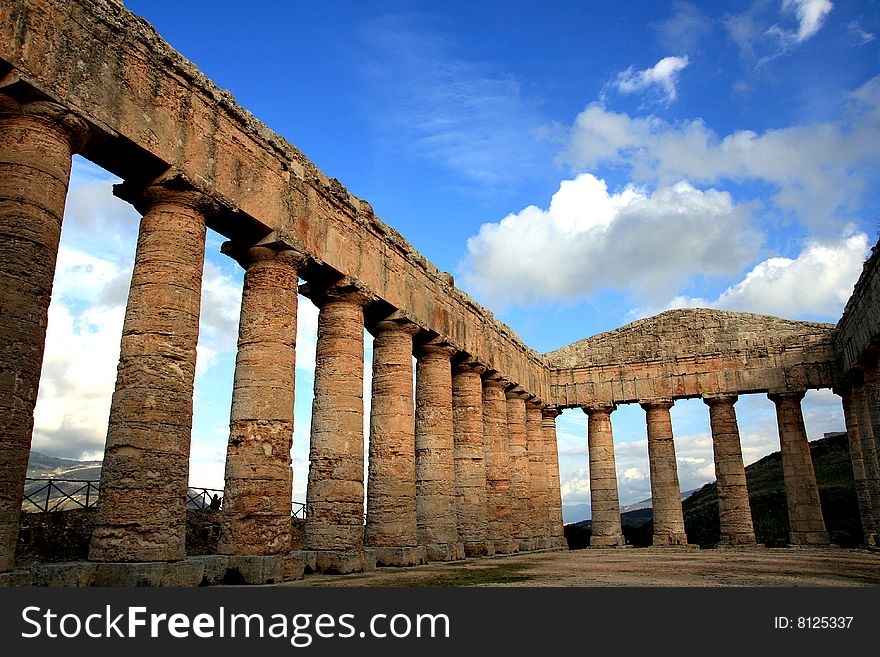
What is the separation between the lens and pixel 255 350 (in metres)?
13.5

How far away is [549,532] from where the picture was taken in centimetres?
2806

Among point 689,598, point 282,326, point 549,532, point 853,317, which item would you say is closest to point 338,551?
point 282,326

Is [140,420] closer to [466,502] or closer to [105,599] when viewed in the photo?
[105,599]

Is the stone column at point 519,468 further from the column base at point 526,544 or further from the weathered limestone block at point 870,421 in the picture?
the weathered limestone block at point 870,421

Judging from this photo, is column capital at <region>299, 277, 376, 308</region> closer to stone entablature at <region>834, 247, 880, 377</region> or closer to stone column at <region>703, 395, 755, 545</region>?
stone entablature at <region>834, 247, 880, 377</region>

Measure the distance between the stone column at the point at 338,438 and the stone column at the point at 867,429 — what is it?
59.5ft

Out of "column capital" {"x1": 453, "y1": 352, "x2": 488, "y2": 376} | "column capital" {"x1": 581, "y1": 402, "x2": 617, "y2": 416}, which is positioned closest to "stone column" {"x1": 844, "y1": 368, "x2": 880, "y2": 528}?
"column capital" {"x1": 581, "y1": 402, "x2": 617, "y2": 416}

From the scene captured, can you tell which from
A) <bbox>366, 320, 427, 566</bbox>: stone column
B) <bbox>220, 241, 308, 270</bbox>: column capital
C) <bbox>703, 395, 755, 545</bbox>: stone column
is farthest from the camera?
<bbox>703, 395, 755, 545</bbox>: stone column

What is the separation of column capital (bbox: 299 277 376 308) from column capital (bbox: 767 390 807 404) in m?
20.1

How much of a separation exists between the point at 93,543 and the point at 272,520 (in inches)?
129

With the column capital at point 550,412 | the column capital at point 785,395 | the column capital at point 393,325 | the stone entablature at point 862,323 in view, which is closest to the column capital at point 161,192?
the column capital at point 393,325

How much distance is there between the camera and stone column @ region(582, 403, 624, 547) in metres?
30.2

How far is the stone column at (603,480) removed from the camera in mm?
30172

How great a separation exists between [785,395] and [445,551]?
1755cm
